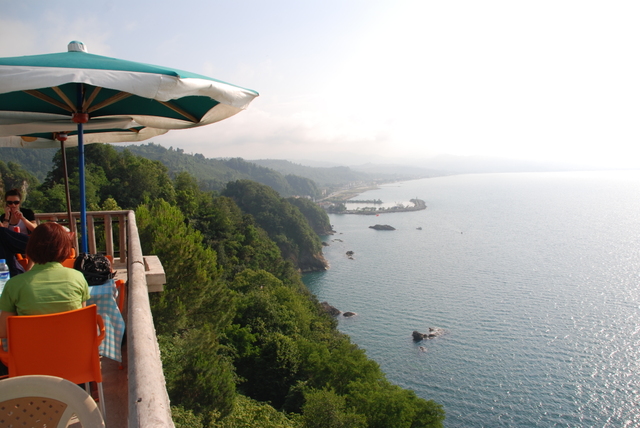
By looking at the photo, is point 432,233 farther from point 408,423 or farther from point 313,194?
point 313,194

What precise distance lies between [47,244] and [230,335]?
23.8 m

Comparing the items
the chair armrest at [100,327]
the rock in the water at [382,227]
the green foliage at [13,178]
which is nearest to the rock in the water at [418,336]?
the green foliage at [13,178]

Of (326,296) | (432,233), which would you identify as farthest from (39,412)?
(432,233)

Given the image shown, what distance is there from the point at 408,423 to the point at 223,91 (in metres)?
21.1

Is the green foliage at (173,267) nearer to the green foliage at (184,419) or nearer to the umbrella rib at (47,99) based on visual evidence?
the green foliage at (184,419)

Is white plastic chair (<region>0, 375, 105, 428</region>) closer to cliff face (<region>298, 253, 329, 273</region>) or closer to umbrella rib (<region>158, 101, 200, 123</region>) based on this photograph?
umbrella rib (<region>158, 101, 200, 123</region>)

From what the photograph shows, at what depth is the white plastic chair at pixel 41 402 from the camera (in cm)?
156

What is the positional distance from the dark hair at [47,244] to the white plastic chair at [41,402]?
1.05 metres

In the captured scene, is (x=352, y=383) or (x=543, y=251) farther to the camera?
(x=543, y=251)

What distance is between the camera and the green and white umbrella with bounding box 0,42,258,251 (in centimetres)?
252

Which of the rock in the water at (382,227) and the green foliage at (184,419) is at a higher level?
the green foliage at (184,419)

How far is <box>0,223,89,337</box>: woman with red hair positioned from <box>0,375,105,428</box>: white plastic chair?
0.91 metres

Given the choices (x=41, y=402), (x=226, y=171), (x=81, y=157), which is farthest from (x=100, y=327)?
(x=226, y=171)

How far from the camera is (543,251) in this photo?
61125 mm
